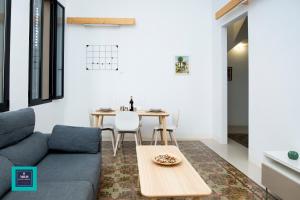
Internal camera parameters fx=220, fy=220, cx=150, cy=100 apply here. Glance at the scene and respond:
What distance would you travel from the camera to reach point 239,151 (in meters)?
4.19

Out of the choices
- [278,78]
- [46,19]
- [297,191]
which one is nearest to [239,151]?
[278,78]

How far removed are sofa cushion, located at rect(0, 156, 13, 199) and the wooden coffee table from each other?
37.9 inches

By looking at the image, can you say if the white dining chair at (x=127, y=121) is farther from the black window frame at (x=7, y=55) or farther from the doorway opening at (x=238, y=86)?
the doorway opening at (x=238, y=86)

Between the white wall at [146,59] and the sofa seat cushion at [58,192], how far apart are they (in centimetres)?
345

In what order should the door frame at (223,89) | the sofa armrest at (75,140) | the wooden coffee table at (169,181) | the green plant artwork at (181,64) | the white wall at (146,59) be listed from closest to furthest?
the wooden coffee table at (169,181) → the sofa armrest at (75,140) → the door frame at (223,89) → the white wall at (146,59) → the green plant artwork at (181,64)

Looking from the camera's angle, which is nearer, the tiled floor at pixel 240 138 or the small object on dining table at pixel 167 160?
the small object on dining table at pixel 167 160

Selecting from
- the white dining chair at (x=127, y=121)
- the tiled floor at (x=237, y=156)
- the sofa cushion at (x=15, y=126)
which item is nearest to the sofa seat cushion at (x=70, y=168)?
the sofa cushion at (x=15, y=126)

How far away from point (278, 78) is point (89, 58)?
12.6 feet

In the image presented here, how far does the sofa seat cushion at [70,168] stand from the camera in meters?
1.89

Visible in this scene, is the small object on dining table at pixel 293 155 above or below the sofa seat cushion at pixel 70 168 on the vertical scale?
above

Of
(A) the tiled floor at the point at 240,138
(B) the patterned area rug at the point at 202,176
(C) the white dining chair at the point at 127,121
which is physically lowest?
(B) the patterned area rug at the point at 202,176

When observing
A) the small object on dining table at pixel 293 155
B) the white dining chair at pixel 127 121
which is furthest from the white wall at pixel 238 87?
the small object on dining table at pixel 293 155

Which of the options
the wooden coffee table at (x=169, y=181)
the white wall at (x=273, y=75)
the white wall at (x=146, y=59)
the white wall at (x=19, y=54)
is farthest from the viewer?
the white wall at (x=146, y=59)

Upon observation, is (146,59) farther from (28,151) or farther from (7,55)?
(28,151)
